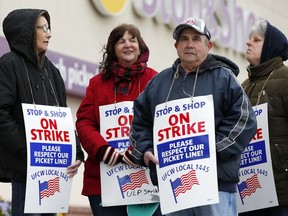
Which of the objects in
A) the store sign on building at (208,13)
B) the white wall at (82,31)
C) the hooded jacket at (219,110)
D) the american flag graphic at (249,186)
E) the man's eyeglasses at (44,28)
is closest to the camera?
the hooded jacket at (219,110)

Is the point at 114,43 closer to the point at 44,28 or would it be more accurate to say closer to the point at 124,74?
the point at 124,74

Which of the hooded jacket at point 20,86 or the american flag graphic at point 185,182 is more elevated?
the hooded jacket at point 20,86

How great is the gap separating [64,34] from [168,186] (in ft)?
19.4

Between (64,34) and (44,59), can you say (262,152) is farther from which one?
(64,34)

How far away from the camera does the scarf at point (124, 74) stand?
7352mm

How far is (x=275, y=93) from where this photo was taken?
7316mm

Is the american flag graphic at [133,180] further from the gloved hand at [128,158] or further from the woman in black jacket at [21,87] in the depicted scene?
the woman in black jacket at [21,87]

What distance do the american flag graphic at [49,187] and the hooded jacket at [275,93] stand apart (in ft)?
4.80

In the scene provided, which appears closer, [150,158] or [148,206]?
[150,158]

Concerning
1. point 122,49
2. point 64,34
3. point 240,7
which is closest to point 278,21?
point 240,7

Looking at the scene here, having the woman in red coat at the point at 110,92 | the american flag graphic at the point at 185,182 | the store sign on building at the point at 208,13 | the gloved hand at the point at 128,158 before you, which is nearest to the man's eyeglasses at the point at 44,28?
the woman in red coat at the point at 110,92

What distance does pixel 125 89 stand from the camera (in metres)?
7.38

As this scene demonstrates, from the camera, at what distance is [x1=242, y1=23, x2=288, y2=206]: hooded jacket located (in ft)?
23.7

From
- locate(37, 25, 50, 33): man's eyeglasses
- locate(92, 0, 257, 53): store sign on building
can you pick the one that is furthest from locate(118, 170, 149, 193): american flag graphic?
locate(92, 0, 257, 53): store sign on building
